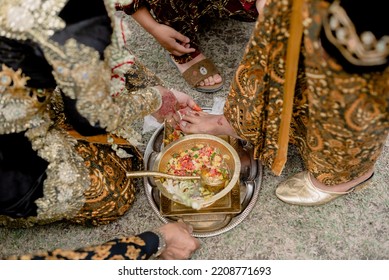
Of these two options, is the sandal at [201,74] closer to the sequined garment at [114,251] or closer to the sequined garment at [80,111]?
the sequined garment at [80,111]

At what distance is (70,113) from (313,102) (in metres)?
0.62

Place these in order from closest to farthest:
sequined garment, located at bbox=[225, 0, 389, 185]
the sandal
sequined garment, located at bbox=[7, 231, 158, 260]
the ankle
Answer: sequined garment, located at bbox=[225, 0, 389, 185] < sequined garment, located at bbox=[7, 231, 158, 260] < the ankle < the sandal

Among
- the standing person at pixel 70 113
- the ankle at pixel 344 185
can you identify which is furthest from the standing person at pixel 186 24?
the ankle at pixel 344 185

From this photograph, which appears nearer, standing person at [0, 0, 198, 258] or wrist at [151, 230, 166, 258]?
standing person at [0, 0, 198, 258]

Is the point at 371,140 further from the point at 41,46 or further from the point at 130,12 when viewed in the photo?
the point at 130,12

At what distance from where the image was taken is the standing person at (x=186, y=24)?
5.42 ft

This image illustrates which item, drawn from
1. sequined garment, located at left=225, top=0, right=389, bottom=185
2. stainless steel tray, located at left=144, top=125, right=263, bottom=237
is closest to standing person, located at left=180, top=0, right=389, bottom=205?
sequined garment, located at left=225, top=0, right=389, bottom=185

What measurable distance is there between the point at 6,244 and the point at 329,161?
116cm

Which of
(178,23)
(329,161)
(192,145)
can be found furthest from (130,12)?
(329,161)

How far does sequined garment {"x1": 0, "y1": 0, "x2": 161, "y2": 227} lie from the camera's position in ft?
3.03

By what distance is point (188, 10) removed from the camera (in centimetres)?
169

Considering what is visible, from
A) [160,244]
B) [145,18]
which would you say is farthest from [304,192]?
[145,18]

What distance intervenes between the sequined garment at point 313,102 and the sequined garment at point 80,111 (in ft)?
1.09

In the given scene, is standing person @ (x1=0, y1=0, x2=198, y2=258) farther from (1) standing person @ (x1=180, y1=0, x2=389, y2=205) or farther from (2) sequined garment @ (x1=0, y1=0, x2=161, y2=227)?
(1) standing person @ (x1=180, y1=0, x2=389, y2=205)
